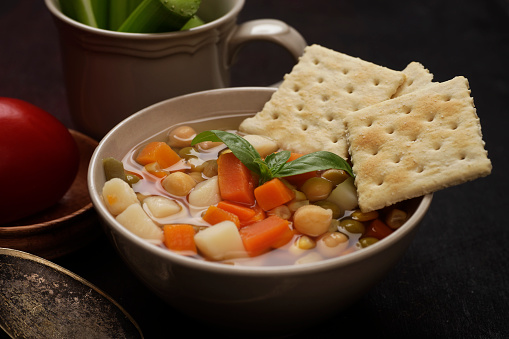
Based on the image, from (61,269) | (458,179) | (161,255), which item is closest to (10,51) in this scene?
(61,269)

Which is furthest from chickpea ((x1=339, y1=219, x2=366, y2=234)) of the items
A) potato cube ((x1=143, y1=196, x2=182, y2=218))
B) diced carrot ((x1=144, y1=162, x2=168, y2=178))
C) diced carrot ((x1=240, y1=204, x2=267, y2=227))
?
diced carrot ((x1=144, y1=162, x2=168, y2=178))

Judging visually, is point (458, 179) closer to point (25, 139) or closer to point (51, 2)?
point (25, 139)

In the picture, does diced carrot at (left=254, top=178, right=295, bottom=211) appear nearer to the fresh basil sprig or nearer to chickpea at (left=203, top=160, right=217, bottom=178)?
the fresh basil sprig

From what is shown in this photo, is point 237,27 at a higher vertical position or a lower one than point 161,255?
higher

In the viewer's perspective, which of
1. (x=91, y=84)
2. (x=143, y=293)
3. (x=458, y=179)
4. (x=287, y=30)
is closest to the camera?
(x=458, y=179)

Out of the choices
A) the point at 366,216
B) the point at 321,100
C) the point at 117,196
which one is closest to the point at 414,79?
the point at 321,100

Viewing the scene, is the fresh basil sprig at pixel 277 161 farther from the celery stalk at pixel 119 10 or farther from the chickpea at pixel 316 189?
the celery stalk at pixel 119 10

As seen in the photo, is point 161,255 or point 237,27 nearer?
point 161,255

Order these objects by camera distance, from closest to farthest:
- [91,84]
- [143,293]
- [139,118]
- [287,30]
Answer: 1. [143,293]
2. [139,118]
3. [91,84]
4. [287,30]
